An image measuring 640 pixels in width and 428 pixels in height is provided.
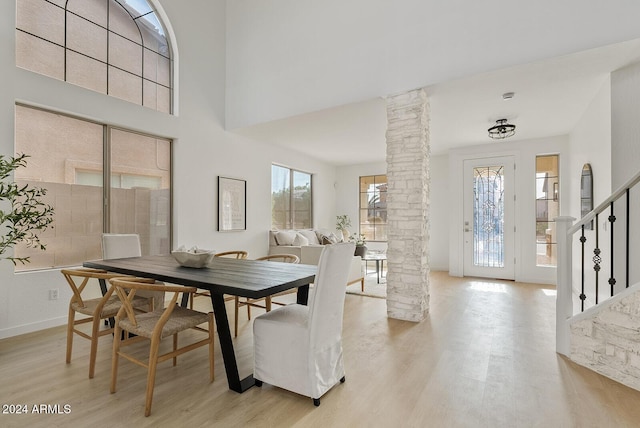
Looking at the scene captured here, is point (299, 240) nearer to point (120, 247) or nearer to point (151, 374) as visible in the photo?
point (120, 247)

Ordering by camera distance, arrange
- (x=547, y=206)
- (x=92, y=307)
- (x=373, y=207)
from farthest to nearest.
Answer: (x=373, y=207), (x=547, y=206), (x=92, y=307)

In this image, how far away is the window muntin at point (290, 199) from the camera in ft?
22.2

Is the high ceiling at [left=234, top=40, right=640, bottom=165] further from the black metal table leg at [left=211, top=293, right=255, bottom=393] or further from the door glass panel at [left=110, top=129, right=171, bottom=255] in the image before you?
the black metal table leg at [left=211, top=293, right=255, bottom=393]

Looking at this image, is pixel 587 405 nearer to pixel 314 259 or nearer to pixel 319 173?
pixel 314 259

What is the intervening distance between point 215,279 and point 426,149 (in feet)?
9.14

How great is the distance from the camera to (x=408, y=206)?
368cm

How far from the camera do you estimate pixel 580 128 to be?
4.67m

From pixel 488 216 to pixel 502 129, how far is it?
2.06 metres

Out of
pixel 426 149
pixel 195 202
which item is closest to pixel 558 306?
pixel 426 149

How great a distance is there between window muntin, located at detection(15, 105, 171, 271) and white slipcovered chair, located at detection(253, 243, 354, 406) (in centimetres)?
290

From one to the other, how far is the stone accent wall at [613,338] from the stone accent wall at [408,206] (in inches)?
55.9

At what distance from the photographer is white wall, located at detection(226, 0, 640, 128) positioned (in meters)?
2.91

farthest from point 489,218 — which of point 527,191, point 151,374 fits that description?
point 151,374

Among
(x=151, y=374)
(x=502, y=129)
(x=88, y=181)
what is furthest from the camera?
(x=502, y=129)
